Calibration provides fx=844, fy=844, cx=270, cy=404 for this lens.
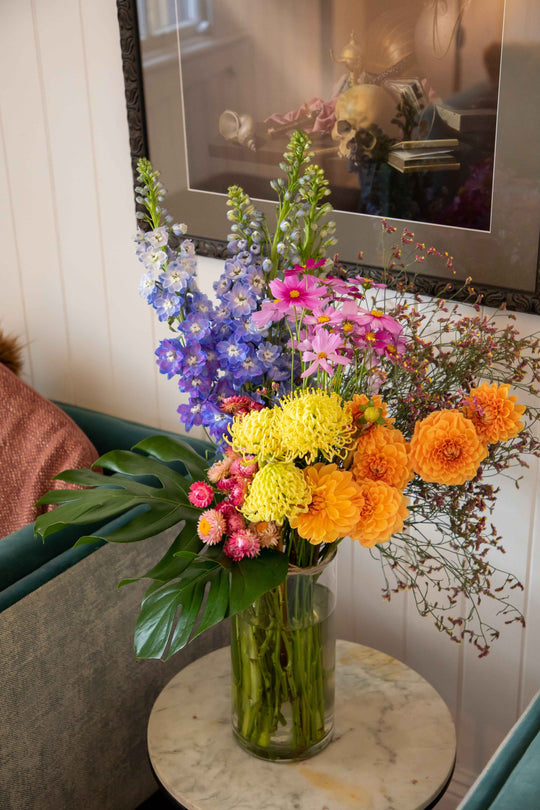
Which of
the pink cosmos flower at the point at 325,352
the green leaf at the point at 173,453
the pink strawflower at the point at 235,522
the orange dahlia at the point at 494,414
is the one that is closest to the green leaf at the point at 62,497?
the green leaf at the point at 173,453

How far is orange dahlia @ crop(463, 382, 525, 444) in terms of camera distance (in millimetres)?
1011

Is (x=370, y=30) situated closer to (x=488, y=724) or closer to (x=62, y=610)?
(x=62, y=610)

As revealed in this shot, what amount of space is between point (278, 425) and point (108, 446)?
1.02m

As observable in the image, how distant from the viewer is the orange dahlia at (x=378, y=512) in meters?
0.96

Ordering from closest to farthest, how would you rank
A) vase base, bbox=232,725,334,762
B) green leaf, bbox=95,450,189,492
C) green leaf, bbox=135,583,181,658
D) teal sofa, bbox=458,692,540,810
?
1. teal sofa, bbox=458,692,540,810
2. green leaf, bbox=135,583,181,658
3. green leaf, bbox=95,450,189,492
4. vase base, bbox=232,725,334,762

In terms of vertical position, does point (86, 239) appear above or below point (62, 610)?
above

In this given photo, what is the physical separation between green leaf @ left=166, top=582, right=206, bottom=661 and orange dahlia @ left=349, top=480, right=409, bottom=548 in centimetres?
20

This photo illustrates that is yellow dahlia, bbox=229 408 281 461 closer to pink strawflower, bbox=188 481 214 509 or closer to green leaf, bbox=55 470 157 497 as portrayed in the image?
pink strawflower, bbox=188 481 214 509

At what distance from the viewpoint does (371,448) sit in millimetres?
995

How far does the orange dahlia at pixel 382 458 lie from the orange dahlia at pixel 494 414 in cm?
10

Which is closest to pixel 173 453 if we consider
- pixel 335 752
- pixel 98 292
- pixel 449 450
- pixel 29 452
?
pixel 449 450

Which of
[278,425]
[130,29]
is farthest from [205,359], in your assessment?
[130,29]

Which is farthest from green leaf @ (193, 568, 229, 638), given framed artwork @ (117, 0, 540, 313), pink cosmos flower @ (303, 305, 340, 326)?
framed artwork @ (117, 0, 540, 313)

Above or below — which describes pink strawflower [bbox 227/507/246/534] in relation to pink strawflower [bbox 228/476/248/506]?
below
